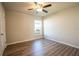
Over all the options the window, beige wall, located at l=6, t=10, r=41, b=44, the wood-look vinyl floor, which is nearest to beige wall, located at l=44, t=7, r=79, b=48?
the window

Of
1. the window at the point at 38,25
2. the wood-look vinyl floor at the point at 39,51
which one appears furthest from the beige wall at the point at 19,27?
the wood-look vinyl floor at the point at 39,51

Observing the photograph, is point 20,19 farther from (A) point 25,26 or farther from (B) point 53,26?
(B) point 53,26

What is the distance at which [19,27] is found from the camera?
363 centimetres

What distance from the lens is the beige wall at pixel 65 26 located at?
10.2 ft

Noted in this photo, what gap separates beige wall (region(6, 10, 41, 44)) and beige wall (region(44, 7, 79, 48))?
88cm

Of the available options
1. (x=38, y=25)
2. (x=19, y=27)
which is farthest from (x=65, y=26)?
(x=19, y=27)

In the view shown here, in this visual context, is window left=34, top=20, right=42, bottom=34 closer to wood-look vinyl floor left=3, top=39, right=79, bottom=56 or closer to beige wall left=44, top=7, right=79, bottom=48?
beige wall left=44, top=7, right=79, bottom=48

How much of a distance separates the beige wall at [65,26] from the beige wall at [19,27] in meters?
0.88

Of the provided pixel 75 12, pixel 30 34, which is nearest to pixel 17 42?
pixel 30 34

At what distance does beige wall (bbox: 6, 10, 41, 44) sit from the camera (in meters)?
3.08

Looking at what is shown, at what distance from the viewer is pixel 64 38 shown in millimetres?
3580

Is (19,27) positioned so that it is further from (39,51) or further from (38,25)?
(39,51)

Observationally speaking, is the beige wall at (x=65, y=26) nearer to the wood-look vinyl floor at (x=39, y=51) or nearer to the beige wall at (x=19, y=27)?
the wood-look vinyl floor at (x=39, y=51)

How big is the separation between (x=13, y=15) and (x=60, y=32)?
7.55ft
